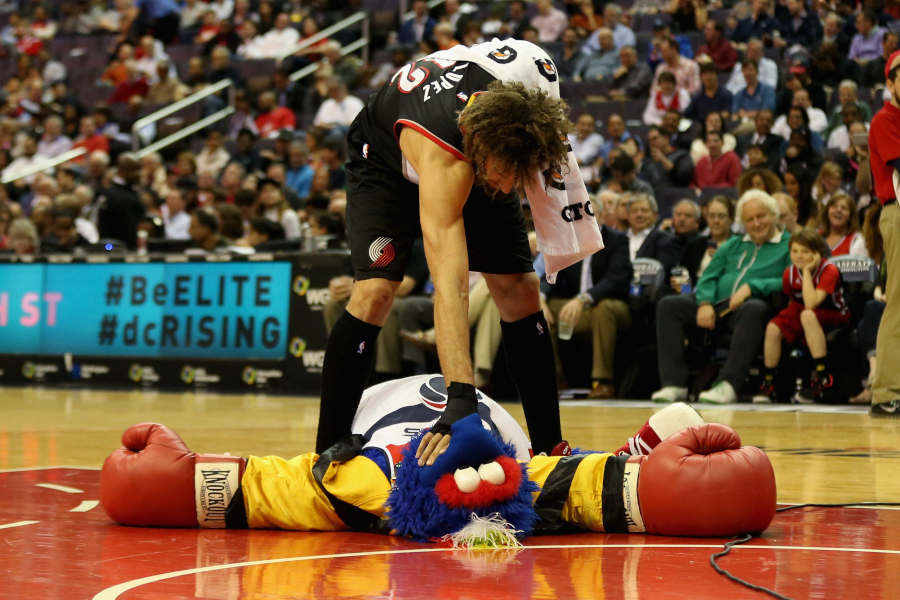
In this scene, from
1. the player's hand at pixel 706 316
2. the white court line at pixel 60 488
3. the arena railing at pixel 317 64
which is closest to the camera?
the white court line at pixel 60 488

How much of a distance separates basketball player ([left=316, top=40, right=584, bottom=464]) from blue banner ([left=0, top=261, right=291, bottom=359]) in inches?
238

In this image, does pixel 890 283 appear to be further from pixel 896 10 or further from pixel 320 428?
pixel 896 10

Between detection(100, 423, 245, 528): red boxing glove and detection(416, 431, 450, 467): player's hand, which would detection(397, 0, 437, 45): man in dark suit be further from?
detection(416, 431, 450, 467): player's hand

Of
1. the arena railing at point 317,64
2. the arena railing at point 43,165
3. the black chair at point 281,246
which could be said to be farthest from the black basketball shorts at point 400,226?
the arena railing at point 43,165

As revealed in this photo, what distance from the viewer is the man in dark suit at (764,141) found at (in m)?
11.1

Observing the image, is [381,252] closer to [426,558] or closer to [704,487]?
[426,558]

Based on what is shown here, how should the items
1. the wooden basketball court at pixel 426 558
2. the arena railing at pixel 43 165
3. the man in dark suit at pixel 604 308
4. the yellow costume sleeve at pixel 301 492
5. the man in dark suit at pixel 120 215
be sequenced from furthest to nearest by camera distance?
the arena railing at pixel 43 165, the man in dark suit at pixel 120 215, the man in dark suit at pixel 604 308, the yellow costume sleeve at pixel 301 492, the wooden basketball court at pixel 426 558

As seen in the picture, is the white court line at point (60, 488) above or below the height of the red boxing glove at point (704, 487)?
below

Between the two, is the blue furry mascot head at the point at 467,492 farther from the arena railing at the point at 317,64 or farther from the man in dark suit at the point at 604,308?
the arena railing at the point at 317,64

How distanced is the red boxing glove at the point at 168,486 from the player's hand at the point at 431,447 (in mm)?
560

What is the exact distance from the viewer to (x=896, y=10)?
12.3 metres

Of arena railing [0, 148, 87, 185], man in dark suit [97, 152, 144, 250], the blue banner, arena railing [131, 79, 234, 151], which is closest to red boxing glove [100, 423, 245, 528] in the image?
the blue banner

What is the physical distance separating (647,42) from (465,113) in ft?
35.2

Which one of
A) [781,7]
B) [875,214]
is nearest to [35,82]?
[781,7]
